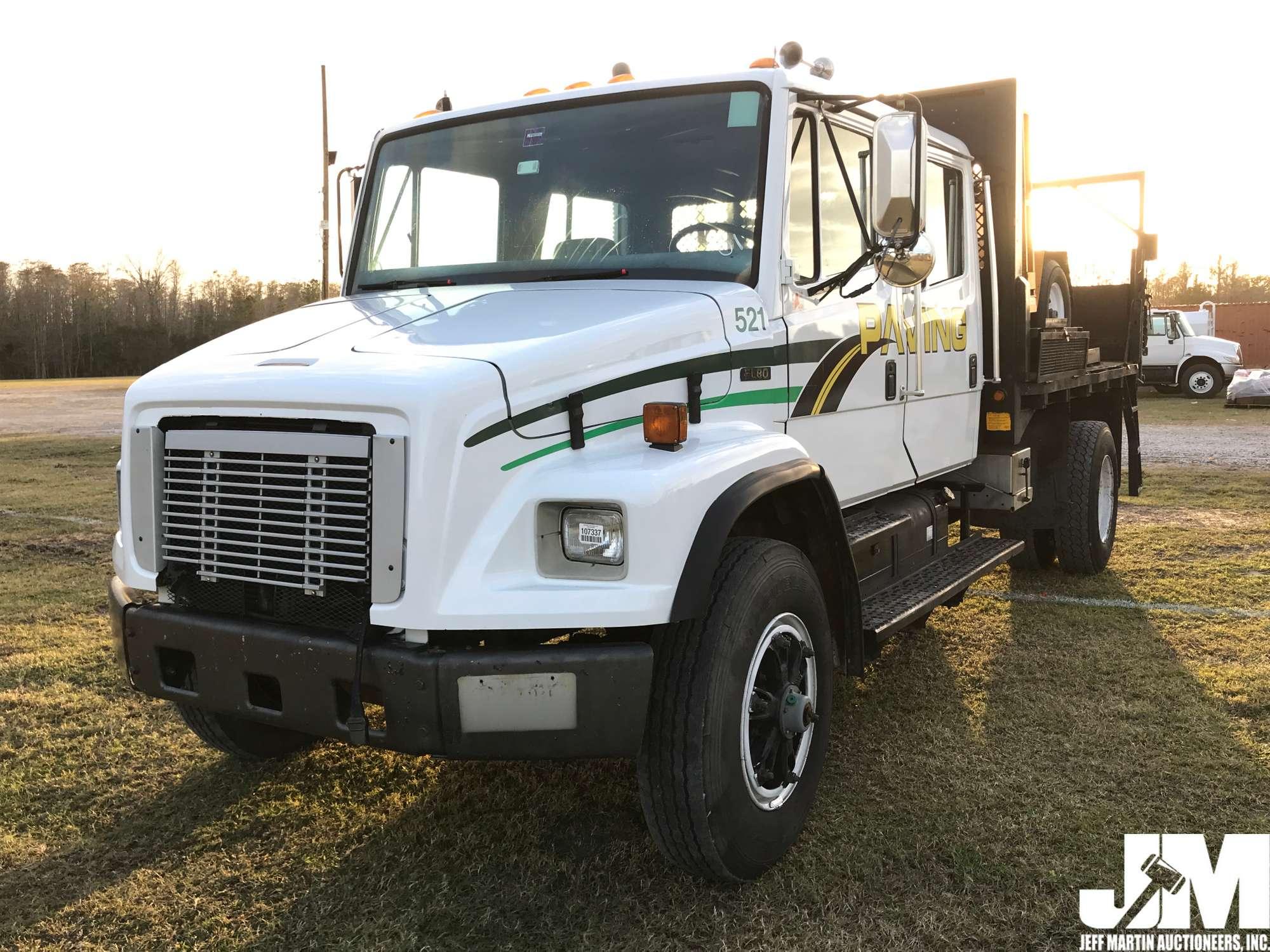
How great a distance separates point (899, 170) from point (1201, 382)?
81.9 ft

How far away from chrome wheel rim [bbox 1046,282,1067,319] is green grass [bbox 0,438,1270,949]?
2.00 meters

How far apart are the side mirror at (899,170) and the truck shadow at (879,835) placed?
6.58 ft

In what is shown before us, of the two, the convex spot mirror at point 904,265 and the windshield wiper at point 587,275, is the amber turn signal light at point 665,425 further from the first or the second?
the convex spot mirror at point 904,265

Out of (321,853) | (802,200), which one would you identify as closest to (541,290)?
Answer: (802,200)

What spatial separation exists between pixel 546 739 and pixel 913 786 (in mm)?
1695

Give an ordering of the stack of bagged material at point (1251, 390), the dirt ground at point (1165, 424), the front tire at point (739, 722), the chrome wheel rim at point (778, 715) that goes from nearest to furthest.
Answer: the front tire at point (739, 722), the chrome wheel rim at point (778, 715), the dirt ground at point (1165, 424), the stack of bagged material at point (1251, 390)

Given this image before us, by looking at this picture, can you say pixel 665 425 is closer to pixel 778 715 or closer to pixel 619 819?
pixel 778 715

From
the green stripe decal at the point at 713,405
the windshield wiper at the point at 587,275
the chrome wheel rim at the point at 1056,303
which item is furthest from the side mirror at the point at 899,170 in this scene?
the chrome wheel rim at the point at 1056,303

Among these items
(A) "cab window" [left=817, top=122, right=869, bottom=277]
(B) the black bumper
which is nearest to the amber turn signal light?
(B) the black bumper

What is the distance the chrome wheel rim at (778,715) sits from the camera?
331cm

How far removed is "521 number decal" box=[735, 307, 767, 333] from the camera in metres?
3.65

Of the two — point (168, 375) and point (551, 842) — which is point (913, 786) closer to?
point (551, 842)

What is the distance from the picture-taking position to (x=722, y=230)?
3.81 metres

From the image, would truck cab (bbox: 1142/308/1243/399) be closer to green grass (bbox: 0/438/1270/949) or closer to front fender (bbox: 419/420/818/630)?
green grass (bbox: 0/438/1270/949)
